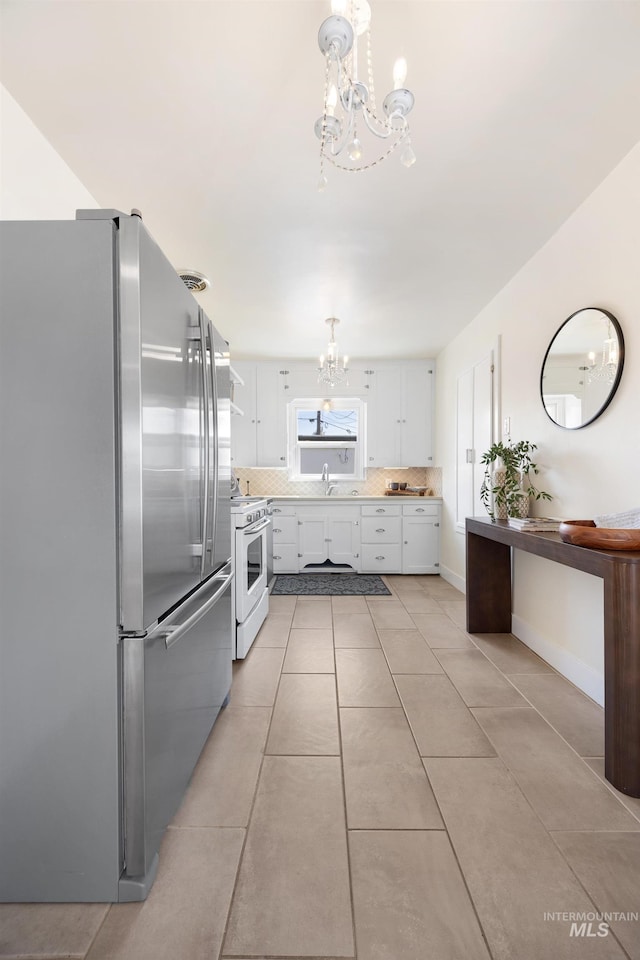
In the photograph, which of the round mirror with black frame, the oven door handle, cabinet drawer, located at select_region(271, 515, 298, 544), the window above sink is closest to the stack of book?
the round mirror with black frame

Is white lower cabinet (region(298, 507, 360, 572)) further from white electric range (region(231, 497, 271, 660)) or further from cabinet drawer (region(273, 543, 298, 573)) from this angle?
white electric range (region(231, 497, 271, 660))

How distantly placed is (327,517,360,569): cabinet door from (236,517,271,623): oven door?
180cm

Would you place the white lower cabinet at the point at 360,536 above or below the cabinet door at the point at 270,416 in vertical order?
below

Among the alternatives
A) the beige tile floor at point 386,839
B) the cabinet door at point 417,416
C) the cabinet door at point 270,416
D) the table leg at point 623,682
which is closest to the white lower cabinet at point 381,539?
the cabinet door at point 417,416

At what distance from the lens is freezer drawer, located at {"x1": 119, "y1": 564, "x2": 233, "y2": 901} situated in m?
1.18

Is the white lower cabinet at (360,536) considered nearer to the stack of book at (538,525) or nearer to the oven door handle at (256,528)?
the oven door handle at (256,528)

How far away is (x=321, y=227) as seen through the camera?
104 inches

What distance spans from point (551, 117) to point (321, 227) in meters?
1.22

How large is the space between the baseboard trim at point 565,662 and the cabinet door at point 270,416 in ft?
11.0

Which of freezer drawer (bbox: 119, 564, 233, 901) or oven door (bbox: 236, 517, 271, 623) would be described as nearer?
freezer drawer (bbox: 119, 564, 233, 901)

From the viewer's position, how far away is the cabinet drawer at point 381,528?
534cm

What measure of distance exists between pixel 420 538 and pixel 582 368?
3.16m

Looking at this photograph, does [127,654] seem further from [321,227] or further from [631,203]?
[631,203]

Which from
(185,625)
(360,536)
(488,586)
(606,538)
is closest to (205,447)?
(185,625)
